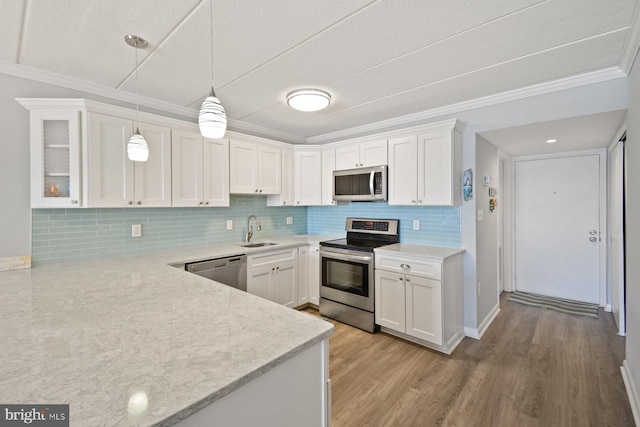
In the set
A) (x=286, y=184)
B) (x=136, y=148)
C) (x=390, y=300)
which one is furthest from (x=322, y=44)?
(x=390, y=300)

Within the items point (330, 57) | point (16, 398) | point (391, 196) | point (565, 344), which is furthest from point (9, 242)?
point (565, 344)

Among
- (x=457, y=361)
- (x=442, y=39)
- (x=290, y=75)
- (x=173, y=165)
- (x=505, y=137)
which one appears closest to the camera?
(x=442, y=39)

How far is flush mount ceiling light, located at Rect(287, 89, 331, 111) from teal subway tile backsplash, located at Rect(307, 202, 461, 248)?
1.55m

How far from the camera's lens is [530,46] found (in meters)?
1.93

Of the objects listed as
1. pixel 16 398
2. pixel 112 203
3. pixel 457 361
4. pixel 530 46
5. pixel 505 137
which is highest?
pixel 530 46

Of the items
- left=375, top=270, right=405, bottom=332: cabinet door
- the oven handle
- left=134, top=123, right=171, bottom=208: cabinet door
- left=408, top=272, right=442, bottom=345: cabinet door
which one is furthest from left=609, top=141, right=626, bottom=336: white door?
left=134, top=123, right=171, bottom=208: cabinet door

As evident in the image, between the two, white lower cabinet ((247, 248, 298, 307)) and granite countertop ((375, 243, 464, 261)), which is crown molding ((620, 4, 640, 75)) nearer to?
granite countertop ((375, 243, 464, 261))

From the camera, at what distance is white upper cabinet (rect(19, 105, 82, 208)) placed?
85.2 inches

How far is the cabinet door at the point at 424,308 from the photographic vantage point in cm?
264

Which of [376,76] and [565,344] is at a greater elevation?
[376,76]

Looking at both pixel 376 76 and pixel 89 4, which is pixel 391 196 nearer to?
pixel 376 76

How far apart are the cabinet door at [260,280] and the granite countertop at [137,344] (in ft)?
4.52

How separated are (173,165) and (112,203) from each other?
63 centimetres

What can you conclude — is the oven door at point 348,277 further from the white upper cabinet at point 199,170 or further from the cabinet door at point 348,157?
the white upper cabinet at point 199,170
